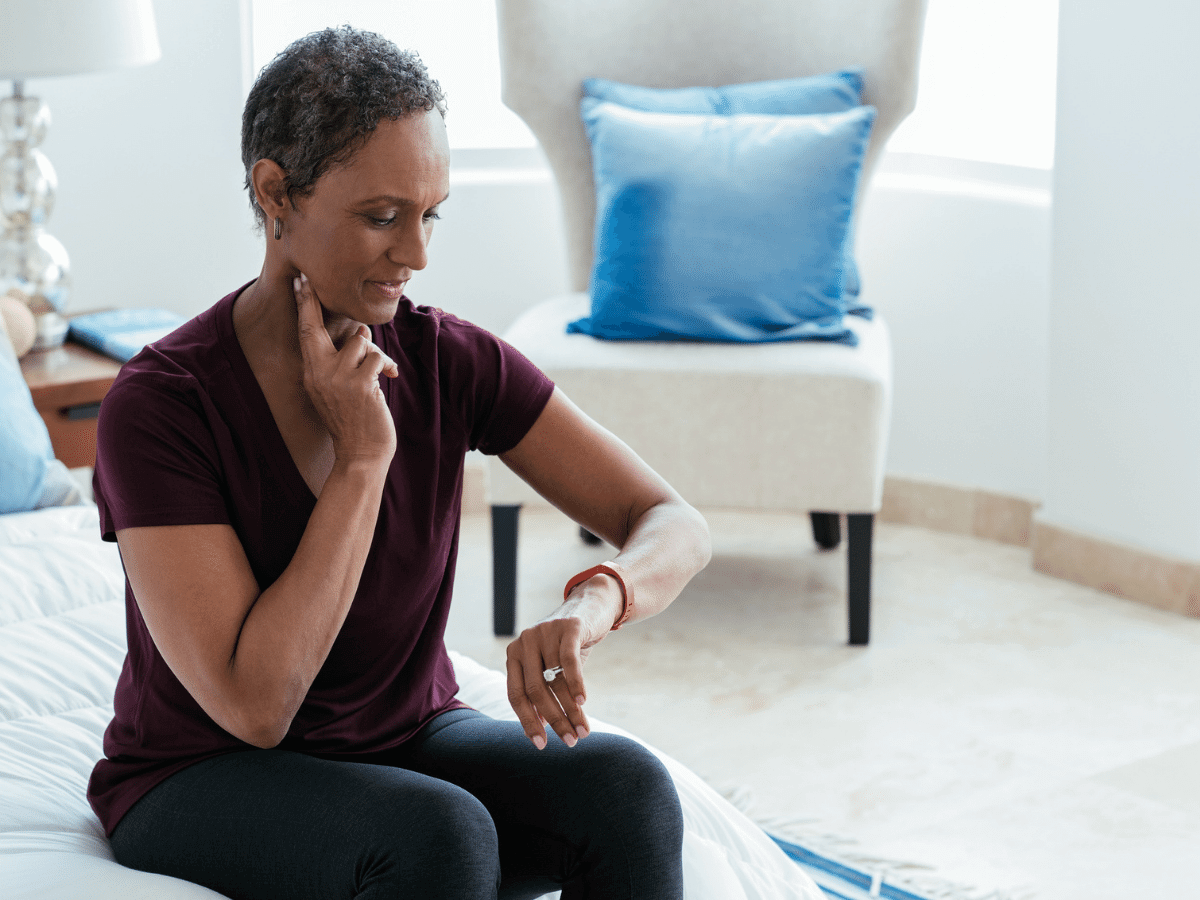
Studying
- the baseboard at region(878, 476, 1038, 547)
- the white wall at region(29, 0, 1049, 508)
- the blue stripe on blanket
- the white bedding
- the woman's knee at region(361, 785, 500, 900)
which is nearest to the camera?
the woman's knee at region(361, 785, 500, 900)

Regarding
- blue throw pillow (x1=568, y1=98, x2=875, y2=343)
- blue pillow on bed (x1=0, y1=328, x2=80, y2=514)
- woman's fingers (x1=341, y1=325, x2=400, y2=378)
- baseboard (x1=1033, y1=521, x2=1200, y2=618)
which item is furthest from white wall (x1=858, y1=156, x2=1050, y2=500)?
woman's fingers (x1=341, y1=325, x2=400, y2=378)

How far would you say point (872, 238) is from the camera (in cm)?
321

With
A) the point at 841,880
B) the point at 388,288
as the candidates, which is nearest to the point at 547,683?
the point at 388,288

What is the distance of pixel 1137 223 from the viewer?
2652 mm

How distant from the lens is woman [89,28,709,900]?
1072 mm

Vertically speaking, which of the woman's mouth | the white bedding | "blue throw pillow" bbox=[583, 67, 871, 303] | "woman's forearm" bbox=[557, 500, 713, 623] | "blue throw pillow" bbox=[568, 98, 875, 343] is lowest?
the white bedding

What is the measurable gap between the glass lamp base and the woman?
1.60 m

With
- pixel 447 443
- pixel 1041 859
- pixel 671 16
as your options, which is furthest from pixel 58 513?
pixel 671 16

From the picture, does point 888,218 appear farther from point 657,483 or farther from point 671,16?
point 657,483

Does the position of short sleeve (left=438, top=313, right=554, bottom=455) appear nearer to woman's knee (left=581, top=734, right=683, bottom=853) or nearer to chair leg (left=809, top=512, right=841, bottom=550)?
woman's knee (left=581, top=734, right=683, bottom=853)

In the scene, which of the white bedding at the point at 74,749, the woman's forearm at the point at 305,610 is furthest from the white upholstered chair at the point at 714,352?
the woman's forearm at the point at 305,610

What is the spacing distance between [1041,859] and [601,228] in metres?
1.35

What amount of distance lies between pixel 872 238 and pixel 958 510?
24.9 inches

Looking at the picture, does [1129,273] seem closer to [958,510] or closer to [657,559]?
[958,510]
